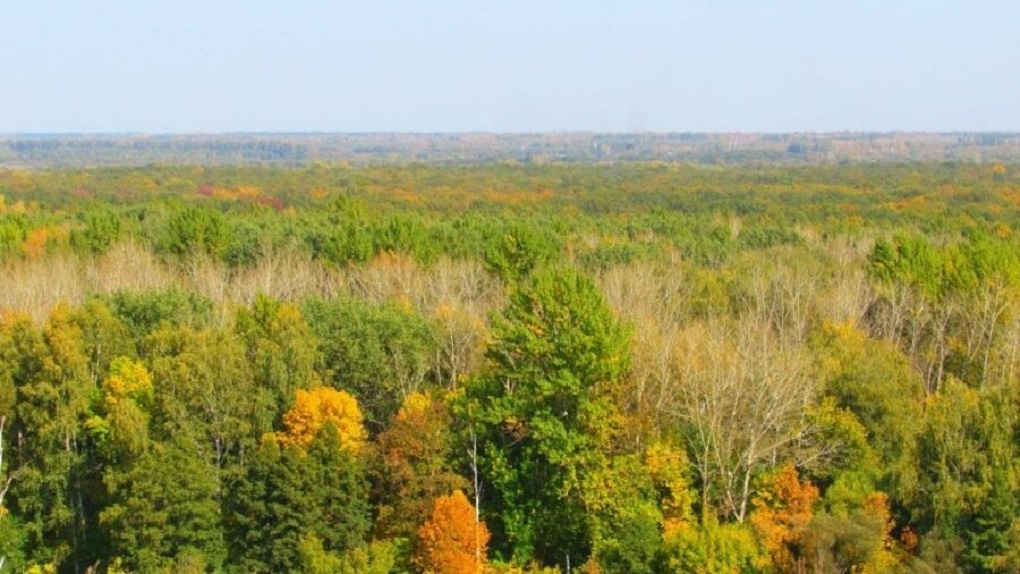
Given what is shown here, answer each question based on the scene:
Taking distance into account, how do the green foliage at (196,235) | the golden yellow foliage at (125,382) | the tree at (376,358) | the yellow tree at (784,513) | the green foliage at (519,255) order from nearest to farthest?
1. the yellow tree at (784,513)
2. the golden yellow foliage at (125,382)
3. the tree at (376,358)
4. the green foliage at (519,255)
5. the green foliage at (196,235)

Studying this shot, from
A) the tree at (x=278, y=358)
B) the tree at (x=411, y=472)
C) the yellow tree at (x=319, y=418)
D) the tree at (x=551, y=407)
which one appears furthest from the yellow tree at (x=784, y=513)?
the tree at (x=278, y=358)

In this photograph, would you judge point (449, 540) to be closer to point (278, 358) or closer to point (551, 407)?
point (551, 407)

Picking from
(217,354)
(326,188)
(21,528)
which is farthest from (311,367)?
(326,188)

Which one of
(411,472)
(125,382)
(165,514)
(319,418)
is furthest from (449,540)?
(125,382)

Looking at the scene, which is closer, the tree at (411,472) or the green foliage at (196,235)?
the tree at (411,472)

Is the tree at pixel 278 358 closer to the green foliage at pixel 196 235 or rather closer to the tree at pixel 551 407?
the tree at pixel 551 407

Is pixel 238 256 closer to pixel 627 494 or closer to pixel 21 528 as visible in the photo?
pixel 21 528

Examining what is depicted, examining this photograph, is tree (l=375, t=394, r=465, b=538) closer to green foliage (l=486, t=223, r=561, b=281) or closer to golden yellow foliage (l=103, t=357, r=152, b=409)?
golden yellow foliage (l=103, t=357, r=152, b=409)
